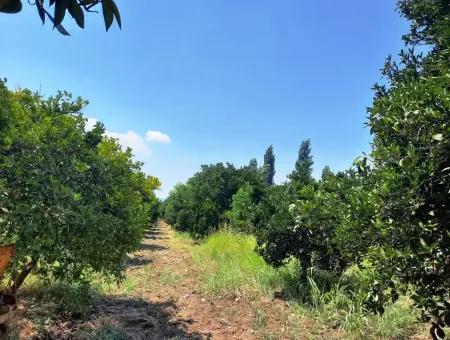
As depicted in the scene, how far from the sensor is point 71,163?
215 inches

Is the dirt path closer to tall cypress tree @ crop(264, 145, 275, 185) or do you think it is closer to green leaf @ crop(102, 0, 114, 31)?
green leaf @ crop(102, 0, 114, 31)

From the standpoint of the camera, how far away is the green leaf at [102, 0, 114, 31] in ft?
5.27

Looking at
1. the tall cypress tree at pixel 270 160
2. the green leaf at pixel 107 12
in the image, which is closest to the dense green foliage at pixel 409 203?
the green leaf at pixel 107 12

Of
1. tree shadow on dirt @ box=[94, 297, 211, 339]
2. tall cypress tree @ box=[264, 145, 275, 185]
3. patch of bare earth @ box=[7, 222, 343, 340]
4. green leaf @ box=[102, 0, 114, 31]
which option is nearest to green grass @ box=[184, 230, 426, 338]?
patch of bare earth @ box=[7, 222, 343, 340]

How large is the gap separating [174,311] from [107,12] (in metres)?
6.90

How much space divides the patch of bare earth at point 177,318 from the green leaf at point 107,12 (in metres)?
4.79

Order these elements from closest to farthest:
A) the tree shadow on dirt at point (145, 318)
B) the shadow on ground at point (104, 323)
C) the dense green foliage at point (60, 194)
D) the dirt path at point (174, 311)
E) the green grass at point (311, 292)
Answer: the dense green foliage at point (60, 194) < the shadow on ground at point (104, 323) < the green grass at point (311, 292) < the tree shadow on dirt at point (145, 318) < the dirt path at point (174, 311)

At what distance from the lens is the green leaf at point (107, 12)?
5.27 feet

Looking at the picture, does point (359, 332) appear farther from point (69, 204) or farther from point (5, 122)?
point (5, 122)

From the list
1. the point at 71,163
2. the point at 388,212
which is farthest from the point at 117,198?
the point at 388,212

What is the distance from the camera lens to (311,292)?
7645 mm

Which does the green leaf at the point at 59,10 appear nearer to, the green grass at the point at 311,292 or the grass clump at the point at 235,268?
the green grass at the point at 311,292

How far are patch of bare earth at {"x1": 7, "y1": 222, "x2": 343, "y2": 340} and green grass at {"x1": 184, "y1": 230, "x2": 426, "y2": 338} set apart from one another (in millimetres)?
266

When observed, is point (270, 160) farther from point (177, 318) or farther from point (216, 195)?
point (177, 318)
